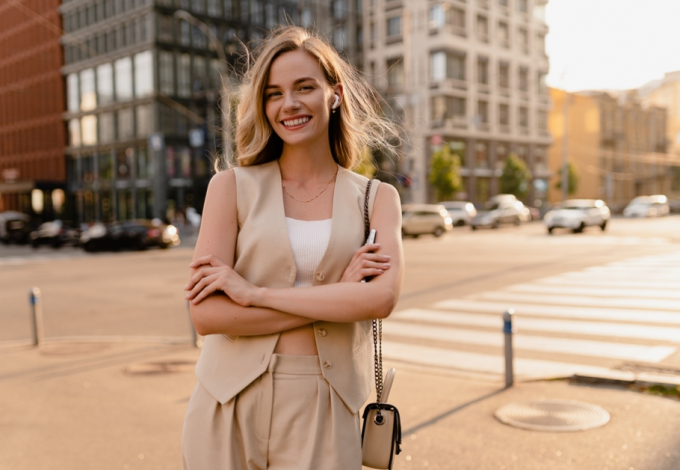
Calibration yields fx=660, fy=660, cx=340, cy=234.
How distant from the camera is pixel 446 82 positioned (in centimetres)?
5469

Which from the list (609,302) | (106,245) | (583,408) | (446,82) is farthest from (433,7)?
(583,408)

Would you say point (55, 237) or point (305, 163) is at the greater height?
point (305, 163)

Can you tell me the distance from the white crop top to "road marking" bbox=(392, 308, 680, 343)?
6115mm

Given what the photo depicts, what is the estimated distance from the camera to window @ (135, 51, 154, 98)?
50.7 m

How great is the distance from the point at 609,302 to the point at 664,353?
3.44 meters

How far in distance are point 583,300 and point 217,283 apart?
9849mm

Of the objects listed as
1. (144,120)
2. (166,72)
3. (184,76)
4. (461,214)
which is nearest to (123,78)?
(144,120)

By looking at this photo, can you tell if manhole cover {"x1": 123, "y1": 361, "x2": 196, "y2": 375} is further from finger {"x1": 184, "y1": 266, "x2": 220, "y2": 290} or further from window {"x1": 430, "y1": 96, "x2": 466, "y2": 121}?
window {"x1": 430, "y1": 96, "x2": 466, "y2": 121}

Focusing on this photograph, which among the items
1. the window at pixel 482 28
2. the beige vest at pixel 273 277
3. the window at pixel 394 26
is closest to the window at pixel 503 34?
the window at pixel 482 28

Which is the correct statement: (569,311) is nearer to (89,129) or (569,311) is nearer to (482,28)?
(482,28)

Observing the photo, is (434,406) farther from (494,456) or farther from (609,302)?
(609,302)

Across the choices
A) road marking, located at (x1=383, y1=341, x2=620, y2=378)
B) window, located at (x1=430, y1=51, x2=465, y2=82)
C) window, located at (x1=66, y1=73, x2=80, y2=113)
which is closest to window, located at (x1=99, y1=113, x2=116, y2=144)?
window, located at (x1=66, y1=73, x2=80, y2=113)

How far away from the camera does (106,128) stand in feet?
183

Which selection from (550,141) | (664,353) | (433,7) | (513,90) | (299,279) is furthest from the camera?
(550,141)
